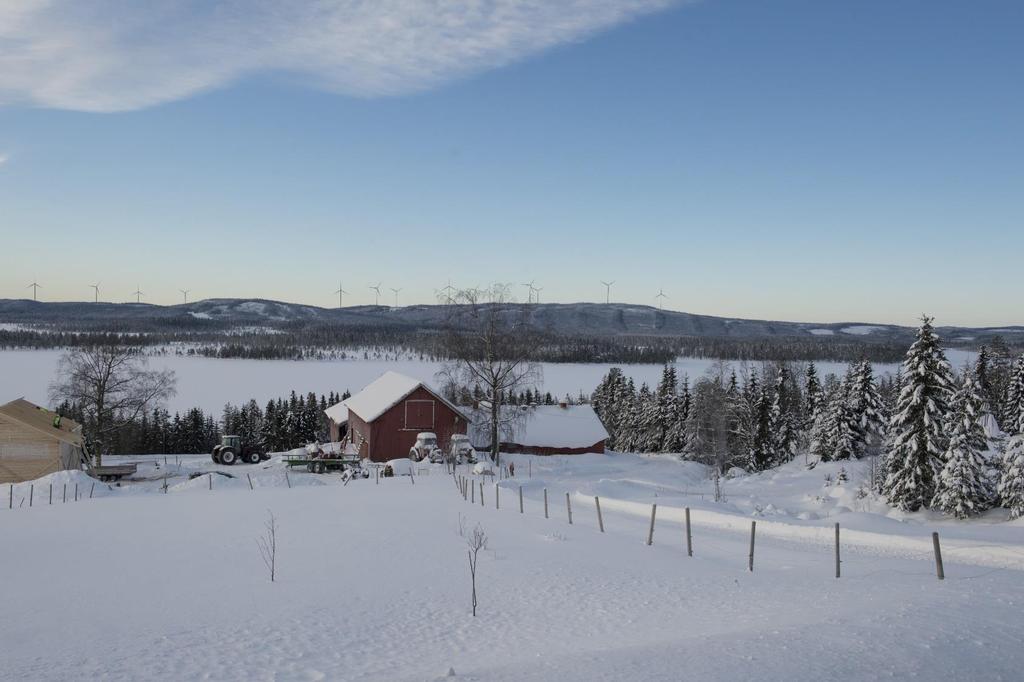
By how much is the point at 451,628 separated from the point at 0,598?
9032 mm

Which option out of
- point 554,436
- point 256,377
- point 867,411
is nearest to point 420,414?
point 554,436

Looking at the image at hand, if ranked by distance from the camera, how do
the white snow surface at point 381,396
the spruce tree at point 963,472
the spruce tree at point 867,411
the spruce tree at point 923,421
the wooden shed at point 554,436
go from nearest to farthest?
the spruce tree at point 963,472, the spruce tree at point 923,421, the white snow surface at point 381,396, the spruce tree at point 867,411, the wooden shed at point 554,436

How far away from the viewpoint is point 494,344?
41.6 meters

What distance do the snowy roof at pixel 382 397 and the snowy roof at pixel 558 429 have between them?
7.01 meters

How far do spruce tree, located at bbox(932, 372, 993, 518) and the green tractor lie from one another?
4058 centimetres

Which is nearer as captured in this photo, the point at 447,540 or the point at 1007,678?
the point at 1007,678

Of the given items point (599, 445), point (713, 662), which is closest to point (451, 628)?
point (713, 662)

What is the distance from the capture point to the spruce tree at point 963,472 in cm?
3297

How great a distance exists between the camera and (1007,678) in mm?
8320

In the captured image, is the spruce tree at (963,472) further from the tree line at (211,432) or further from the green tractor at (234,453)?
the tree line at (211,432)

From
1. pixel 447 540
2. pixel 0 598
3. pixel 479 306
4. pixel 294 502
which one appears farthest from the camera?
pixel 479 306

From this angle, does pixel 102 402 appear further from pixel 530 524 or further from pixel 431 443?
pixel 530 524

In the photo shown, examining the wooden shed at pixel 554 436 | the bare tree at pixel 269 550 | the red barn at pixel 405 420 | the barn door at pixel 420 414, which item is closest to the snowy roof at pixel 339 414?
the red barn at pixel 405 420

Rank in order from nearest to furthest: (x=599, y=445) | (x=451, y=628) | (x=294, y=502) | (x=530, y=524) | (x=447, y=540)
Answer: (x=451, y=628), (x=447, y=540), (x=530, y=524), (x=294, y=502), (x=599, y=445)
